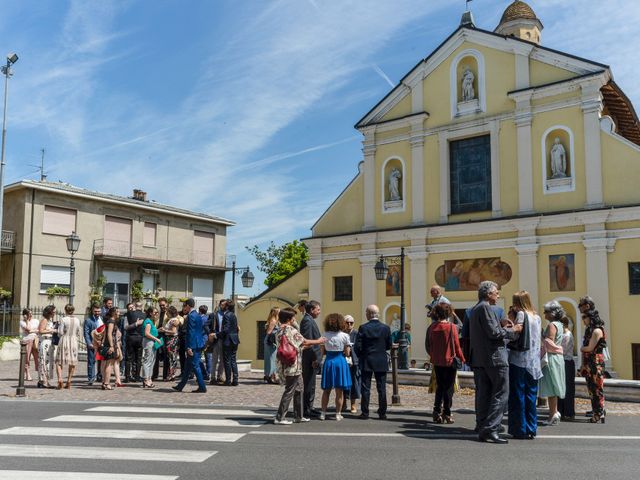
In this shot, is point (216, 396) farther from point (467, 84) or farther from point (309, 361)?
point (467, 84)

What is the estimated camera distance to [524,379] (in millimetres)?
7777

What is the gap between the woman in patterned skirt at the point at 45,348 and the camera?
504 inches

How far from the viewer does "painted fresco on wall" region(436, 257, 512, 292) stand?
64.1 ft

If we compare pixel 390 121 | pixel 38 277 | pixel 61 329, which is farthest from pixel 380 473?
pixel 38 277

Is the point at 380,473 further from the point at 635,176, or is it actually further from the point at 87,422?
the point at 635,176

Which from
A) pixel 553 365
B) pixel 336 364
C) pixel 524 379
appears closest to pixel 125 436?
pixel 336 364

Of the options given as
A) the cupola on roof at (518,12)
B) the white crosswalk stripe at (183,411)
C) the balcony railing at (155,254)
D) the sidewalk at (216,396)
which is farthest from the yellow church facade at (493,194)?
the balcony railing at (155,254)

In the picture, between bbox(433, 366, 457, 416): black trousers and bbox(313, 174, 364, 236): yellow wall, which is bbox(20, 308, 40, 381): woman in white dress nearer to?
bbox(433, 366, 457, 416): black trousers

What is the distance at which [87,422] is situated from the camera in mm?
8422

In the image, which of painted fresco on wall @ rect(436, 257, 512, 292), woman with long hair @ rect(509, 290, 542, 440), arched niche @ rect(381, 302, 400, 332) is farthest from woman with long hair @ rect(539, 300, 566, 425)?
arched niche @ rect(381, 302, 400, 332)

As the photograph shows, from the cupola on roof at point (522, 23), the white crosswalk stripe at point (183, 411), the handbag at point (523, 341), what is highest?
the cupola on roof at point (522, 23)

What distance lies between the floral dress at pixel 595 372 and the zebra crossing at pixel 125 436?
478cm

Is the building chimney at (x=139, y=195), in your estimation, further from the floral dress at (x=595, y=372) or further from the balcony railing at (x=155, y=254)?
the floral dress at (x=595, y=372)

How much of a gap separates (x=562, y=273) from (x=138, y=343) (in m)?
12.3
